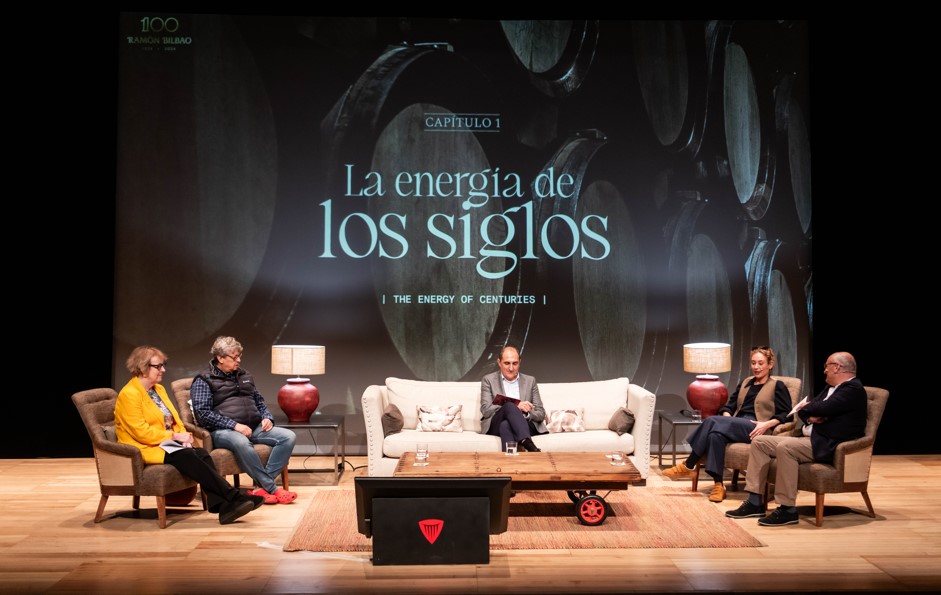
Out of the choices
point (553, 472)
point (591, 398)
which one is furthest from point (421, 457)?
point (591, 398)

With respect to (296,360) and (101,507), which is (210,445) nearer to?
(101,507)

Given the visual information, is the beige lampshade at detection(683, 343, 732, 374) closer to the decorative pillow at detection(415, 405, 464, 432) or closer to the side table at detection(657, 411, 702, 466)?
the side table at detection(657, 411, 702, 466)

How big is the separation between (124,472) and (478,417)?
9.22 feet

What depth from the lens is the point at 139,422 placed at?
5730mm

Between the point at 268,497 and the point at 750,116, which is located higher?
the point at 750,116

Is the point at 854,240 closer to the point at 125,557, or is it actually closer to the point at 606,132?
the point at 606,132

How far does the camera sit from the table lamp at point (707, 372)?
7551 mm

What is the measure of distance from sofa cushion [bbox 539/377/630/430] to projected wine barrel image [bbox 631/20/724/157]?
7.80 ft

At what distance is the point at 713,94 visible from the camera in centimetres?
845

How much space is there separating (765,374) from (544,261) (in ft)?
7.68

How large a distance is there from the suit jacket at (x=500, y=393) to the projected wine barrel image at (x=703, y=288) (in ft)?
5.22

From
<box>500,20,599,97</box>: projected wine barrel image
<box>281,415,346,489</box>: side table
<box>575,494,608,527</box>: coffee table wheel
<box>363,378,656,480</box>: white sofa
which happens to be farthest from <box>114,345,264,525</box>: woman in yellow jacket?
<box>500,20,599,97</box>: projected wine barrel image

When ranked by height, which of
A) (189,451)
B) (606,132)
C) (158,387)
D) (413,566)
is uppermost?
(606,132)

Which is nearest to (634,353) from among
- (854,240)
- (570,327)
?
(570,327)
